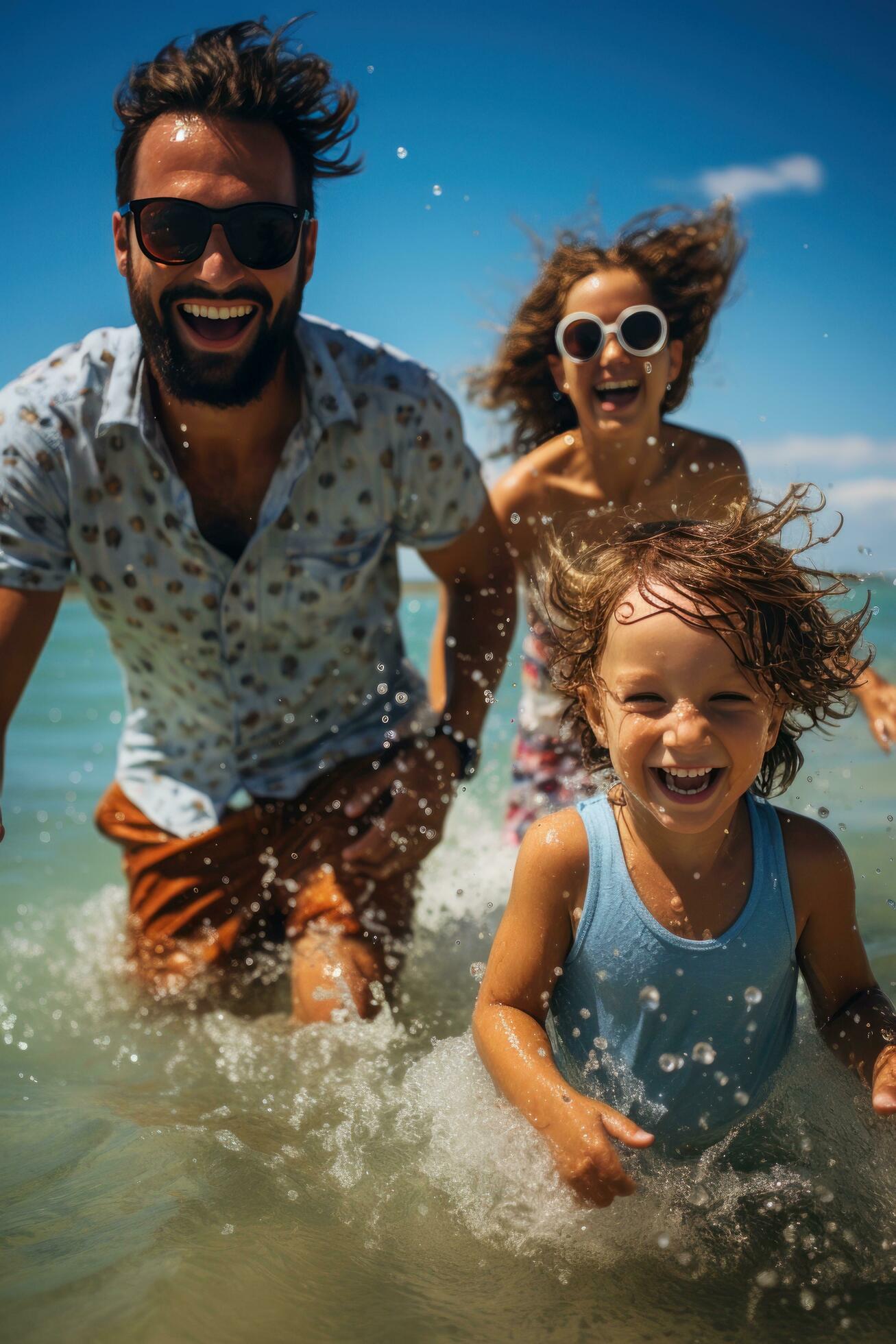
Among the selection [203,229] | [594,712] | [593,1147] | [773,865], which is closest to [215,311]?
[203,229]

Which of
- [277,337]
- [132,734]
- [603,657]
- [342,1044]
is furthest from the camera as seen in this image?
[132,734]

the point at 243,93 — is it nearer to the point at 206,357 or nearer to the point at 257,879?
the point at 206,357

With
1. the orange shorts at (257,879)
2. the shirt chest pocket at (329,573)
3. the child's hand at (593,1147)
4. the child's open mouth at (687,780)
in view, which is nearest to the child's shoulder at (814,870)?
the child's open mouth at (687,780)

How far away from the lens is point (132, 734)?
374cm

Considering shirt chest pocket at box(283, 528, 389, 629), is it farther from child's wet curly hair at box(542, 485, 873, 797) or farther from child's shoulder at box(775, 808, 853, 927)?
child's shoulder at box(775, 808, 853, 927)

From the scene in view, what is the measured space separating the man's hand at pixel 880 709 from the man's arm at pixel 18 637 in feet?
6.70

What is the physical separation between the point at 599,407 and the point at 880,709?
137cm

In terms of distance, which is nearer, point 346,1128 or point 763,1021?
point 763,1021

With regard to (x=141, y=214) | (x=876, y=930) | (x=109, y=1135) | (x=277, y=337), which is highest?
(x=141, y=214)

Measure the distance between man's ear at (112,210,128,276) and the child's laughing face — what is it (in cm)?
179

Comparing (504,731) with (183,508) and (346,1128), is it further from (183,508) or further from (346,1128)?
(346,1128)

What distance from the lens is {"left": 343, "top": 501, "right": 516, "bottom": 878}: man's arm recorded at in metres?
3.35

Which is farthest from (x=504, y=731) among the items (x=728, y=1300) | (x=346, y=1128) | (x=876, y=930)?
(x=728, y=1300)

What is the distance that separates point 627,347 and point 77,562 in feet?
5.82
